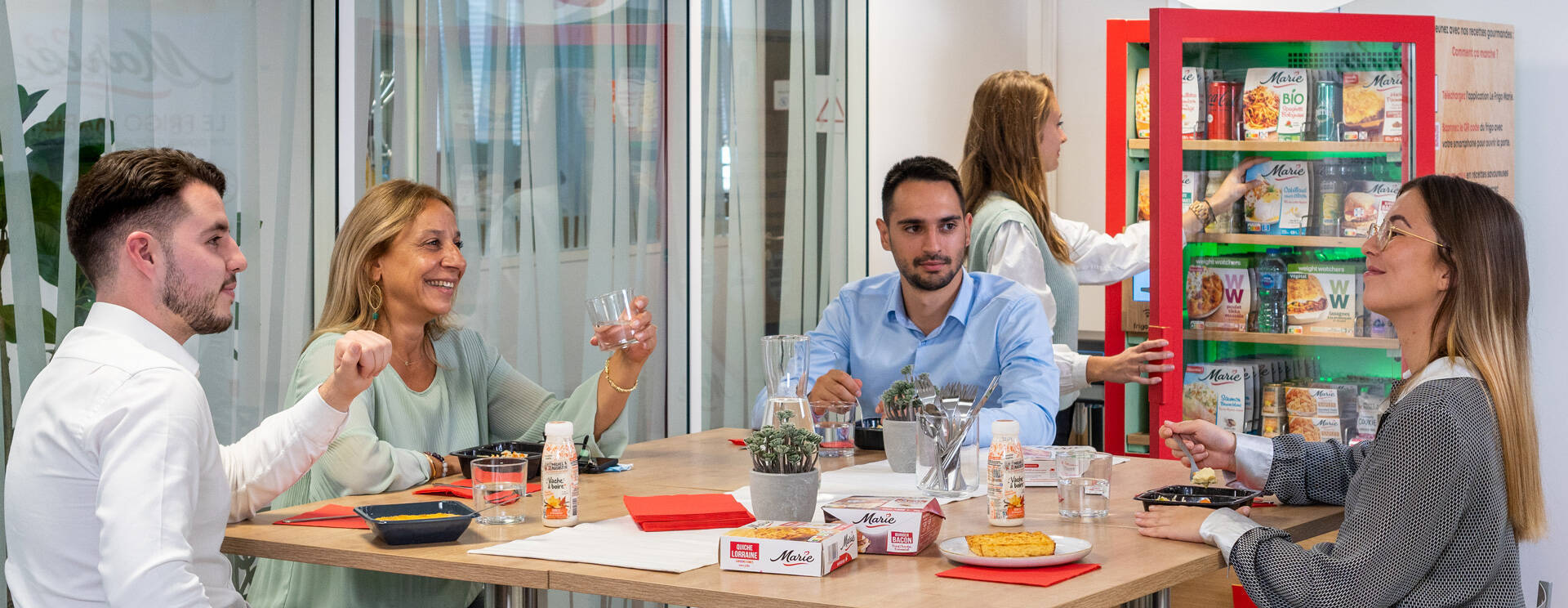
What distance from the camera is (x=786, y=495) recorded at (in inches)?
79.4

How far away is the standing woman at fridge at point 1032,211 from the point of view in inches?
153

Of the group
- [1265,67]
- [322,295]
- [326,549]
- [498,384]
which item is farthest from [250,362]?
[1265,67]

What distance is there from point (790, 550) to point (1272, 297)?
2854mm

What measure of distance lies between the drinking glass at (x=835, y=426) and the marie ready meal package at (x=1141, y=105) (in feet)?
6.67

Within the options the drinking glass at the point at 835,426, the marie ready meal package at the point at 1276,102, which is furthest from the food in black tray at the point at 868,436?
the marie ready meal package at the point at 1276,102

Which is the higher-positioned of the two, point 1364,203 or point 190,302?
point 1364,203

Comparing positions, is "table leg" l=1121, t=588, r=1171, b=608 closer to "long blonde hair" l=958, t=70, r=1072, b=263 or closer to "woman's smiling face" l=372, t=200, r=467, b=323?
"woman's smiling face" l=372, t=200, r=467, b=323

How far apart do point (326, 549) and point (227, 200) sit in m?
1.10

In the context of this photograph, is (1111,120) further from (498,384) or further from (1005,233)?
(498,384)

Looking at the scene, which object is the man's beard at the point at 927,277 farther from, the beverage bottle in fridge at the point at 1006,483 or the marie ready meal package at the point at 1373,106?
the marie ready meal package at the point at 1373,106

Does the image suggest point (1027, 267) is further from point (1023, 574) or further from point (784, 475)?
point (1023, 574)

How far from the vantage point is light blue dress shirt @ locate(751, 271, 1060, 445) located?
9.77 feet

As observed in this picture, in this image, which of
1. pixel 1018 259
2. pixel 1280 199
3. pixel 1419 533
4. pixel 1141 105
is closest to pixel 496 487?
pixel 1419 533

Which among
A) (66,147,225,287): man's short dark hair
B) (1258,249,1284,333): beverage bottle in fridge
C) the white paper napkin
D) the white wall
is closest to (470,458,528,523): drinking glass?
the white paper napkin
